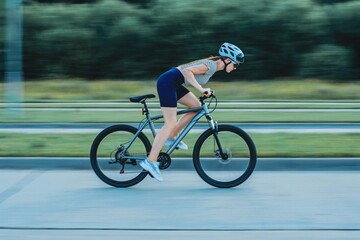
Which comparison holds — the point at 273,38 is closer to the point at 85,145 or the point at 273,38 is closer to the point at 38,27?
the point at 38,27

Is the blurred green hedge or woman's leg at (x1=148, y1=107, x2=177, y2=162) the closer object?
woman's leg at (x1=148, y1=107, x2=177, y2=162)

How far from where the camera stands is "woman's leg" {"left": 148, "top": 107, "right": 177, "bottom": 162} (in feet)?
25.7

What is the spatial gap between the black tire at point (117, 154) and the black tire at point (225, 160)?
1.98ft

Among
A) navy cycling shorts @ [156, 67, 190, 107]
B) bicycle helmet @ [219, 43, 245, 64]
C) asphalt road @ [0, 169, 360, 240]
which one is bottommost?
asphalt road @ [0, 169, 360, 240]

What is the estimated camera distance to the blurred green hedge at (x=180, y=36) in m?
33.8

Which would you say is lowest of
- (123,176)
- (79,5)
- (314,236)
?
(79,5)

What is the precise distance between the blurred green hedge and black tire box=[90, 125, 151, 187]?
84.1 ft

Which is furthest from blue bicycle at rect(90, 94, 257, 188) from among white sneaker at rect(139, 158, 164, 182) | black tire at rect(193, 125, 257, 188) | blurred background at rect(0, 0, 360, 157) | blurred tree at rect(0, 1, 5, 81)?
blurred tree at rect(0, 1, 5, 81)

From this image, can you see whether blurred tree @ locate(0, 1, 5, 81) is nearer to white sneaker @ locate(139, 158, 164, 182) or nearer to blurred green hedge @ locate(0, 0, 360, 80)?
blurred green hedge @ locate(0, 0, 360, 80)

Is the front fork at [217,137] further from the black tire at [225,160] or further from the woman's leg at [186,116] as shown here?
the woman's leg at [186,116]

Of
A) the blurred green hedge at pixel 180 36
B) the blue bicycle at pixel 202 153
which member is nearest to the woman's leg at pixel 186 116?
the blue bicycle at pixel 202 153

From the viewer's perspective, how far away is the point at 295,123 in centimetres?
1421

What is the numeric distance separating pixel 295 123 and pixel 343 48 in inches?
800

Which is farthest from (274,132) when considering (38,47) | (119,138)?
(38,47)
